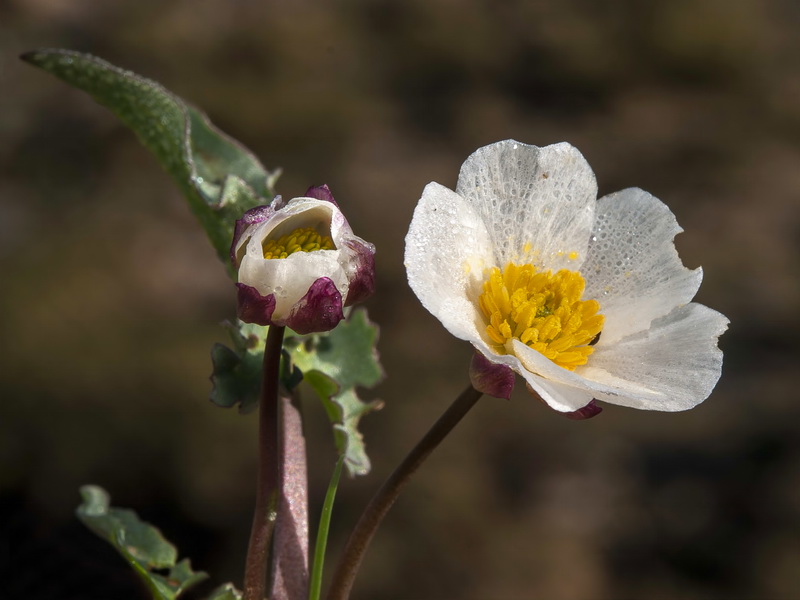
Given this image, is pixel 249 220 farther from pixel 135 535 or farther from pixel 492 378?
pixel 135 535

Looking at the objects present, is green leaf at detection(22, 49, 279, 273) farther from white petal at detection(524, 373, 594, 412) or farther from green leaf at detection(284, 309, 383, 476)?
white petal at detection(524, 373, 594, 412)

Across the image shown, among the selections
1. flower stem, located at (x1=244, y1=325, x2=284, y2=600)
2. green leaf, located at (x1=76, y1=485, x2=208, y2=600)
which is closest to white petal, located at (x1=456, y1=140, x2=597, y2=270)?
flower stem, located at (x1=244, y1=325, x2=284, y2=600)

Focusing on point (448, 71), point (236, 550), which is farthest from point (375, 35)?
point (236, 550)

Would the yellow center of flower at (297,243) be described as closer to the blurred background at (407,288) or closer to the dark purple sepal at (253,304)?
the dark purple sepal at (253,304)

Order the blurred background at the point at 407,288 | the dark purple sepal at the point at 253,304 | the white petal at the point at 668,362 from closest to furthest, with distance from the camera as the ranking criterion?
1. the dark purple sepal at the point at 253,304
2. the white petal at the point at 668,362
3. the blurred background at the point at 407,288

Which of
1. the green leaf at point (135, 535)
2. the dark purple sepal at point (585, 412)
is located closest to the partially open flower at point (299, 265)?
the dark purple sepal at point (585, 412)

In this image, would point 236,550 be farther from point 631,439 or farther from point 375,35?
point 375,35

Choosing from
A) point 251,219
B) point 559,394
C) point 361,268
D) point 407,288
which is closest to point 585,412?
point 559,394
